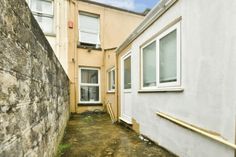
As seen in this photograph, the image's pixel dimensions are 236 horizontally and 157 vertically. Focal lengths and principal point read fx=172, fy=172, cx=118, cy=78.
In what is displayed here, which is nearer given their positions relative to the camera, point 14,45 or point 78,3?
point 14,45

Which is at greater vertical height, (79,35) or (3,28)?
(79,35)

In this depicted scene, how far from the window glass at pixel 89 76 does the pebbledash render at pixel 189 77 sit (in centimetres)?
479

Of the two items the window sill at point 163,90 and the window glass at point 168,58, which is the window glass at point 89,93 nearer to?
the window sill at point 163,90

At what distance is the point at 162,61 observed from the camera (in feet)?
12.1

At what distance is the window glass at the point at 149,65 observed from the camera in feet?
13.4

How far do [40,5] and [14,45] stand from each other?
8027 millimetres

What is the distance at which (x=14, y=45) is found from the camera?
1.20 metres

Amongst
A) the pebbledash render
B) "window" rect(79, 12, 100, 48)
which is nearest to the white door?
the pebbledash render

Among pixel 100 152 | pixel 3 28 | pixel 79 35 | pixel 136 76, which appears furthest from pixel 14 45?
pixel 79 35

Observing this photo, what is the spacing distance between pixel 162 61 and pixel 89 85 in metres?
5.84

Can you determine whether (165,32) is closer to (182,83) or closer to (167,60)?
(167,60)

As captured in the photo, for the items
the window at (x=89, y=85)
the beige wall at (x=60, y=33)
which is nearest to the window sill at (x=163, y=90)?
the window at (x=89, y=85)

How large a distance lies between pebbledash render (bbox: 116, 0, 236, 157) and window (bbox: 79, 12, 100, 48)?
15.7 ft

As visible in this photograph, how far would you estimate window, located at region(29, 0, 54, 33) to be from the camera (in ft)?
25.8
